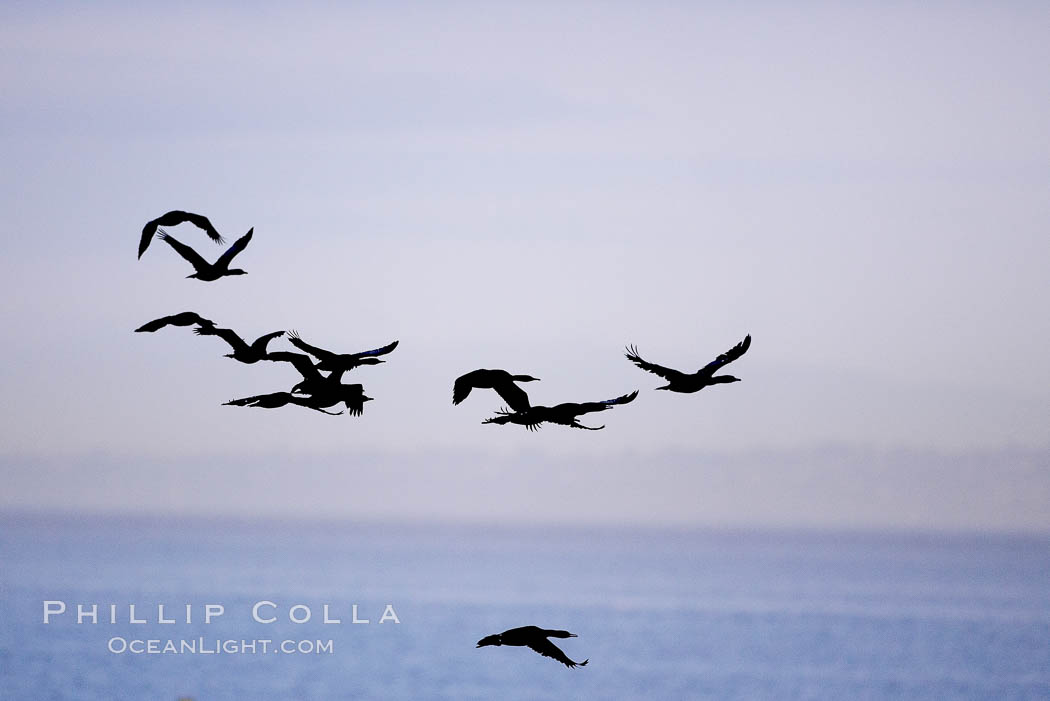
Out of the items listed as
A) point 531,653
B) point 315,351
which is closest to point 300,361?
point 315,351

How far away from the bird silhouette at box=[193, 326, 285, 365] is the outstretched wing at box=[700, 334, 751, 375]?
5.98 meters

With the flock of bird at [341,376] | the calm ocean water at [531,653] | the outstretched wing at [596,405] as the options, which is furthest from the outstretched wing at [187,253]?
the calm ocean water at [531,653]

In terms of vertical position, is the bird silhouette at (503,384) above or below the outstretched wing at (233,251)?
below

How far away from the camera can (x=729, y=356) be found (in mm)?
23625

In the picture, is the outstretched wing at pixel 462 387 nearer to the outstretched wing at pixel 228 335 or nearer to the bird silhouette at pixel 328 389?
the bird silhouette at pixel 328 389

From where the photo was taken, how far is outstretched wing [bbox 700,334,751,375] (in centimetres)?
2348

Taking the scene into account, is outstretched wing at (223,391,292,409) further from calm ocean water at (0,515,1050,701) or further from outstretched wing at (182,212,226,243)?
calm ocean water at (0,515,1050,701)

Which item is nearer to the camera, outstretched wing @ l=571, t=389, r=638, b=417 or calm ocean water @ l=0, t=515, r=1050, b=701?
outstretched wing @ l=571, t=389, r=638, b=417

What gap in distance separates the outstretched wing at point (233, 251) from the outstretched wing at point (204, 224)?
208mm

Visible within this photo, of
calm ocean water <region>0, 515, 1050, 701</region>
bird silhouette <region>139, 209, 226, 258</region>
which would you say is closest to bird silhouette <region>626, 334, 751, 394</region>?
bird silhouette <region>139, 209, 226, 258</region>

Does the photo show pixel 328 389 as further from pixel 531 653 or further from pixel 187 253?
pixel 531 653

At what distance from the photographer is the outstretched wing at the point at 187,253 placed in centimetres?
2356

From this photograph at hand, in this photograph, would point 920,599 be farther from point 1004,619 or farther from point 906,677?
point 906,677

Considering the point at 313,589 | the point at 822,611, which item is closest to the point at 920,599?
the point at 822,611
